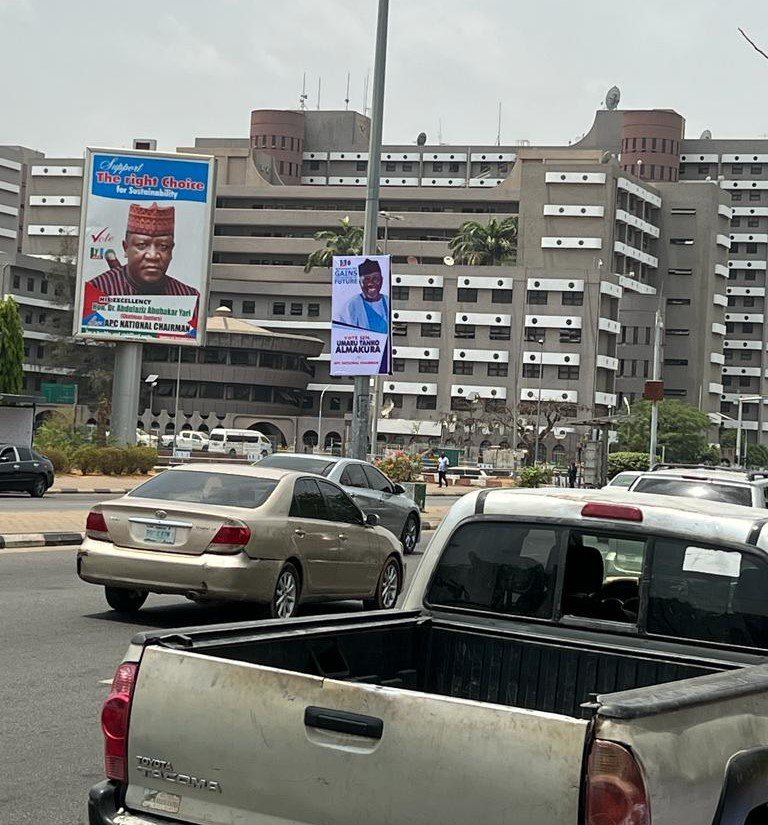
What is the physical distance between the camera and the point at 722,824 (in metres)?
3.98

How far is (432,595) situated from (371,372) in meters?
21.9

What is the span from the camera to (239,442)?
98438 mm

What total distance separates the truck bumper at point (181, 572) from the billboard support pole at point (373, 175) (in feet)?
46.4

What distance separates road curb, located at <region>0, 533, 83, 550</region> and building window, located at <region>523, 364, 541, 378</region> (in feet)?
321

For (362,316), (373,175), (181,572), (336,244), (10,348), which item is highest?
(336,244)

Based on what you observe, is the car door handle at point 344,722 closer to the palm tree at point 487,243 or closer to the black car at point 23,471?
the black car at point 23,471

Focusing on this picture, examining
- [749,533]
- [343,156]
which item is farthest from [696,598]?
[343,156]

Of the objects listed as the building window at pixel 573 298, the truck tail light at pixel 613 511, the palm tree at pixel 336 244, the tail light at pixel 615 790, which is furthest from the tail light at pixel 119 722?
the palm tree at pixel 336 244

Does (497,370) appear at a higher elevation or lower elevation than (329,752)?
higher

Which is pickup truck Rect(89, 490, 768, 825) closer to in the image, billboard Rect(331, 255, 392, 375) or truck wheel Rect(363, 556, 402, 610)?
truck wheel Rect(363, 556, 402, 610)

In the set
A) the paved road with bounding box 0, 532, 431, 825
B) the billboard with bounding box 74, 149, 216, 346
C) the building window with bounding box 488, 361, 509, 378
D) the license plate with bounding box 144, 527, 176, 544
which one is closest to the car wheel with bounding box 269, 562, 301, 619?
the paved road with bounding box 0, 532, 431, 825

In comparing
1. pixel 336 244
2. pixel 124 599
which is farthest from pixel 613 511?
pixel 336 244

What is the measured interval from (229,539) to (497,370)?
10698 centimetres

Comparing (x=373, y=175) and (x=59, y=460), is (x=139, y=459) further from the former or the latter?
(x=373, y=175)
